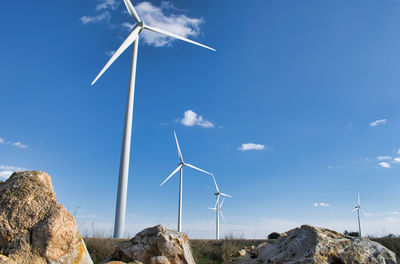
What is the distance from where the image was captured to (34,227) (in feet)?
16.4

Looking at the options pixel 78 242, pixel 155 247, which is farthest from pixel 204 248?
pixel 78 242

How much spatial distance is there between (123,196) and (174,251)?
47.6 ft

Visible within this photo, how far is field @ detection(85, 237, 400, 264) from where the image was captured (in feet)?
56.1

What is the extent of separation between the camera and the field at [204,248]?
56.1 ft

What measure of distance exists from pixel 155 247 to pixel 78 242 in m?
4.02

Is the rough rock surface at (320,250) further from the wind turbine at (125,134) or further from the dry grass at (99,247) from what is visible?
the wind turbine at (125,134)

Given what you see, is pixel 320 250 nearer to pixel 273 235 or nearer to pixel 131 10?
pixel 273 235

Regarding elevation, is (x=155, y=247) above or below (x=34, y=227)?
below

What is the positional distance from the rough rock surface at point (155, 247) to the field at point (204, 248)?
768 cm

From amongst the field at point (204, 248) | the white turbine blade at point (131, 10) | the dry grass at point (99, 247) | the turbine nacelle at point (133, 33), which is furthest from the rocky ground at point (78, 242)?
the white turbine blade at point (131, 10)

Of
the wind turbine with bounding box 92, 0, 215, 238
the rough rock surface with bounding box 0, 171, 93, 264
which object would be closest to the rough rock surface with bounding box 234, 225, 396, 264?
the rough rock surface with bounding box 0, 171, 93, 264

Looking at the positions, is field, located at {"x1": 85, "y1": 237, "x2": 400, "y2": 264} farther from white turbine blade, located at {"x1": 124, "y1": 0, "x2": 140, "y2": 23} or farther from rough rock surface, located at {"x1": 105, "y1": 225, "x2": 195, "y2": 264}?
white turbine blade, located at {"x1": 124, "y1": 0, "x2": 140, "y2": 23}

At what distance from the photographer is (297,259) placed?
7223 mm

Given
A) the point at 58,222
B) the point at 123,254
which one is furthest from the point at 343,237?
the point at 58,222
